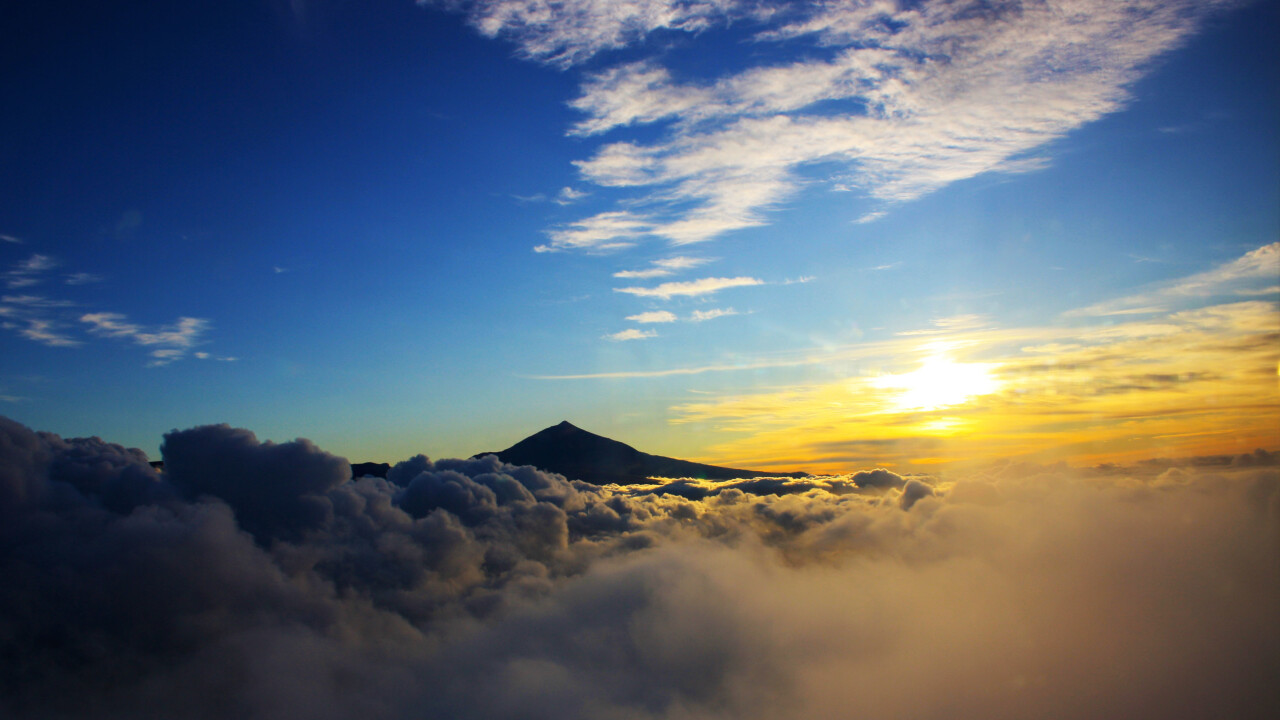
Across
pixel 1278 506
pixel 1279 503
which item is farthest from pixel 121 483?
pixel 1278 506

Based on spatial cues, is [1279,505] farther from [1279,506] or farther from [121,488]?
[121,488]

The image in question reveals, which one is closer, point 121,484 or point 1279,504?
point 121,484

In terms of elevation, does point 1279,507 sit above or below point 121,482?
below

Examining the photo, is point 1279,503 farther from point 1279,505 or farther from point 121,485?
point 121,485

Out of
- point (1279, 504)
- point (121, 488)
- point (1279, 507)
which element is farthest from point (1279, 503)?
point (121, 488)

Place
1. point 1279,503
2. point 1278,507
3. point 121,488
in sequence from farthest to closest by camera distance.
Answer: point 1278,507 → point 1279,503 → point 121,488

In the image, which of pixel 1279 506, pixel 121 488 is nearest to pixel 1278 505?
pixel 1279 506

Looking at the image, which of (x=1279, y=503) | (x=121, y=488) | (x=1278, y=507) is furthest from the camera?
(x=1278, y=507)

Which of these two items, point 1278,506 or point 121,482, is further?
point 1278,506
